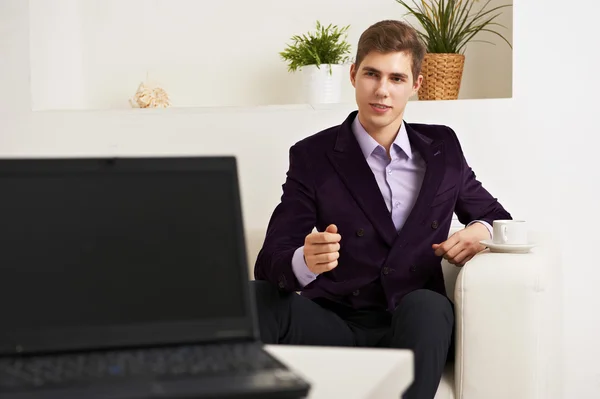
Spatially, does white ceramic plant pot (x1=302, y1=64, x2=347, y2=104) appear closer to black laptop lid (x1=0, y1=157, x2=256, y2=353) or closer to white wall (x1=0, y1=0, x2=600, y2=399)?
white wall (x1=0, y1=0, x2=600, y2=399)

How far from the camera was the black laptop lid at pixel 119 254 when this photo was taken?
2.86 feet

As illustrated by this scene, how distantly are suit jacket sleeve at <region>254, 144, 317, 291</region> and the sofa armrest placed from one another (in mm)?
431

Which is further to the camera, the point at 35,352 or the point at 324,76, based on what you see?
the point at 324,76

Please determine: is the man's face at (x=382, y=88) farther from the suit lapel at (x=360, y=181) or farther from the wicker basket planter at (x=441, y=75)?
the wicker basket planter at (x=441, y=75)

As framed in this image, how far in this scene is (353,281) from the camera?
213cm

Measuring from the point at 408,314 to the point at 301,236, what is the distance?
42 cm

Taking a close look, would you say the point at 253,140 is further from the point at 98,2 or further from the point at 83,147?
the point at 98,2

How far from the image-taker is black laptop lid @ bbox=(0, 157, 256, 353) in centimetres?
87

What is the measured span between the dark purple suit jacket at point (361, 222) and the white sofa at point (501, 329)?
0.75ft

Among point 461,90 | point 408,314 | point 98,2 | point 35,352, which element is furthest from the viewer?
point 98,2

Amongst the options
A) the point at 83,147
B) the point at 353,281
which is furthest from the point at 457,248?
the point at 83,147

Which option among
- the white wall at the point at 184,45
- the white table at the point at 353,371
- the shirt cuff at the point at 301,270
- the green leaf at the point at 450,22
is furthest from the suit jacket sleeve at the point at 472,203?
the white table at the point at 353,371

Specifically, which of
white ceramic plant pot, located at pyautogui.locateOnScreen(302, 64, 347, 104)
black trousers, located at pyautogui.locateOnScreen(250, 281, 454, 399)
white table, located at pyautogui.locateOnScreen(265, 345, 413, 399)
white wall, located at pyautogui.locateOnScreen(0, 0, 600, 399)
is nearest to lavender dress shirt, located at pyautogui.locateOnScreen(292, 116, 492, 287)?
black trousers, located at pyautogui.locateOnScreen(250, 281, 454, 399)

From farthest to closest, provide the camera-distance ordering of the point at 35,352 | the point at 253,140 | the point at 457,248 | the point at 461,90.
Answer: the point at 461,90 → the point at 253,140 → the point at 457,248 → the point at 35,352
